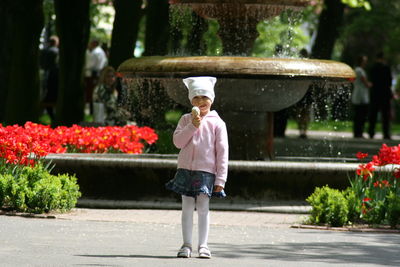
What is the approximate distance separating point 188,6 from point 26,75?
22.8ft

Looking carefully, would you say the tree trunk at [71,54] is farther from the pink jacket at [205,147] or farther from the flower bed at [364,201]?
the pink jacket at [205,147]

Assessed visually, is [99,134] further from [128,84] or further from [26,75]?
[26,75]

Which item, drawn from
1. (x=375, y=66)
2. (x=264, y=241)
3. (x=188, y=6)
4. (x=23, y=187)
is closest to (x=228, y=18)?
(x=188, y=6)

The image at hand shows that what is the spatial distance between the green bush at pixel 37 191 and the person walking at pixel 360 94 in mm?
16938

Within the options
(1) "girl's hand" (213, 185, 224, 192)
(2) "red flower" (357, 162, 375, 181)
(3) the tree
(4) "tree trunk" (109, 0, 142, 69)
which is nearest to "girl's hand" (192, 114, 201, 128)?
(1) "girl's hand" (213, 185, 224, 192)

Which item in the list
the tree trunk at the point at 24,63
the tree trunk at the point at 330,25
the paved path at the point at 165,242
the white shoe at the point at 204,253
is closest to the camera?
the paved path at the point at 165,242

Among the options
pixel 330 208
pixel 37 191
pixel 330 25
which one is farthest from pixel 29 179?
pixel 330 25

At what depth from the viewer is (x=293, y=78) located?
15.1m

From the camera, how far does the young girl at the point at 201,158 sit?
10125 millimetres

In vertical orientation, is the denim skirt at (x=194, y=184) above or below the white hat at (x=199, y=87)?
below

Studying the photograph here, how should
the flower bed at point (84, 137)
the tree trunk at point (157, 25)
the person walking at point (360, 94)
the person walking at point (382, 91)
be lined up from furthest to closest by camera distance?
the person walking at point (382, 91)
the person walking at point (360, 94)
the tree trunk at point (157, 25)
the flower bed at point (84, 137)

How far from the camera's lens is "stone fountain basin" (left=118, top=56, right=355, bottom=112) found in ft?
48.8

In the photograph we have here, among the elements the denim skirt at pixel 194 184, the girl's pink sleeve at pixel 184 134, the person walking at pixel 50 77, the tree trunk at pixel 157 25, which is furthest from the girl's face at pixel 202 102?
the person walking at pixel 50 77

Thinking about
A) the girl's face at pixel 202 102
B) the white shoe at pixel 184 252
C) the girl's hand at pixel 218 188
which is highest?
the girl's face at pixel 202 102
